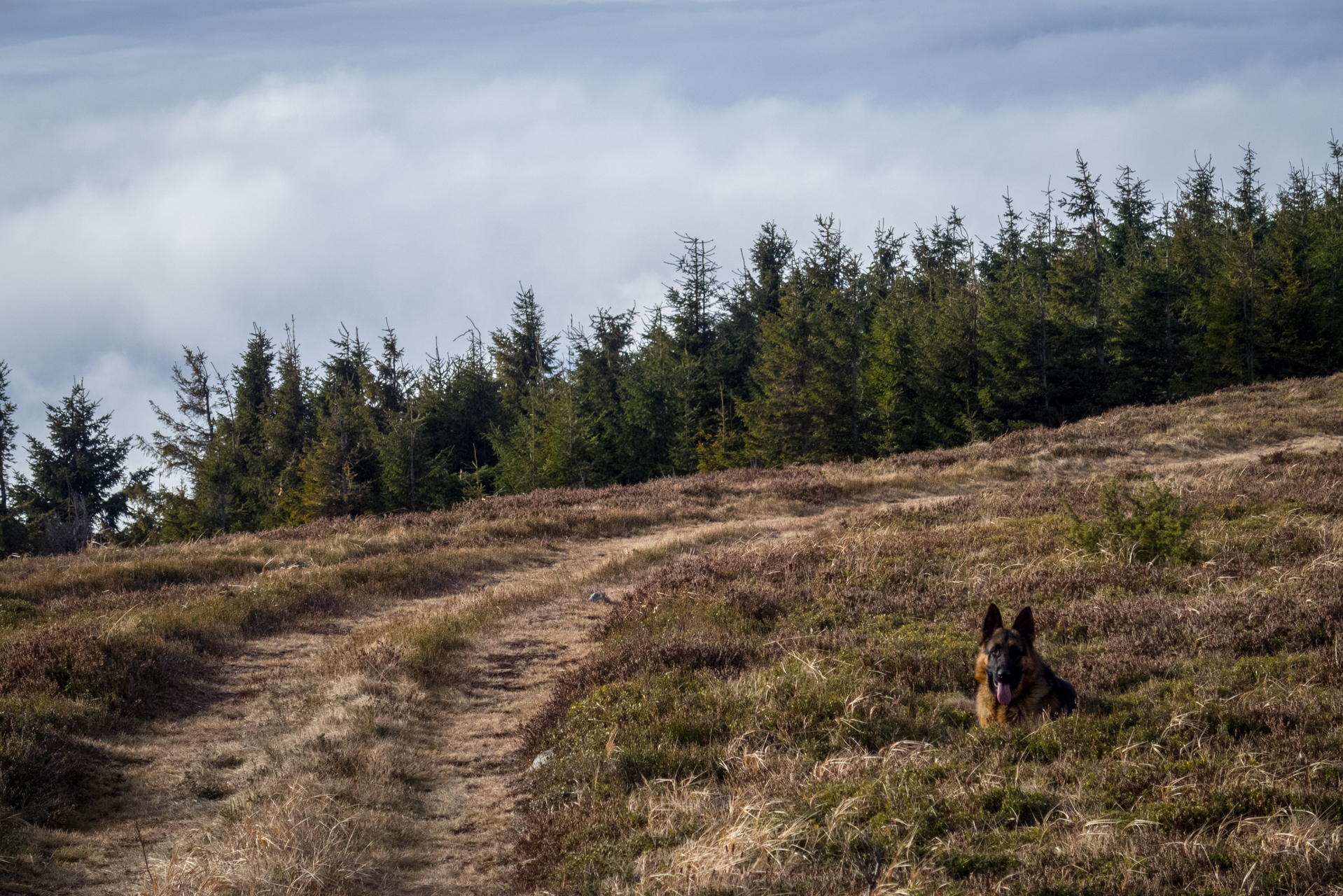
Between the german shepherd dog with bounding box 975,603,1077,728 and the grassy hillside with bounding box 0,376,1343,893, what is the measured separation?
0.25 m

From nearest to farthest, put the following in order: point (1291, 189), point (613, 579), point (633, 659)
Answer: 1. point (633, 659)
2. point (613, 579)
3. point (1291, 189)

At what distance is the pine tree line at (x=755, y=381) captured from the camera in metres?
42.5

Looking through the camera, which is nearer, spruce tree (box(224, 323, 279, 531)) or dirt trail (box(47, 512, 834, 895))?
dirt trail (box(47, 512, 834, 895))

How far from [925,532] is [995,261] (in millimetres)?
58163

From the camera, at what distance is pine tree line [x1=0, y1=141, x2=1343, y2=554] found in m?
42.5

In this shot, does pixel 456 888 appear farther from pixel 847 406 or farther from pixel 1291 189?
pixel 1291 189

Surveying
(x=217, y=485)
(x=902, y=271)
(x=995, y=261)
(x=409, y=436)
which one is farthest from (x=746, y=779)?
(x=995, y=261)

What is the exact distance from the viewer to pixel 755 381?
4719 centimetres

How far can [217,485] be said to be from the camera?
161 ft

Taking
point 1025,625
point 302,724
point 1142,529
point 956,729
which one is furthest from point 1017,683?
point 302,724

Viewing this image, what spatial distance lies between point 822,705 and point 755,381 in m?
40.8

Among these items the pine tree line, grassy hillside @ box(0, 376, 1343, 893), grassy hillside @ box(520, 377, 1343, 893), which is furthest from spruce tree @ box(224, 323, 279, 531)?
grassy hillside @ box(520, 377, 1343, 893)

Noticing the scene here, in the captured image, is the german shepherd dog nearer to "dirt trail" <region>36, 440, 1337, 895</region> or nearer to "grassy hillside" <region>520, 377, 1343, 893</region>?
"grassy hillside" <region>520, 377, 1343, 893</region>

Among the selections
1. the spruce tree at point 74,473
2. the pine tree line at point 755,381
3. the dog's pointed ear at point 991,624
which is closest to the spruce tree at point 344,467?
the pine tree line at point 755,381
